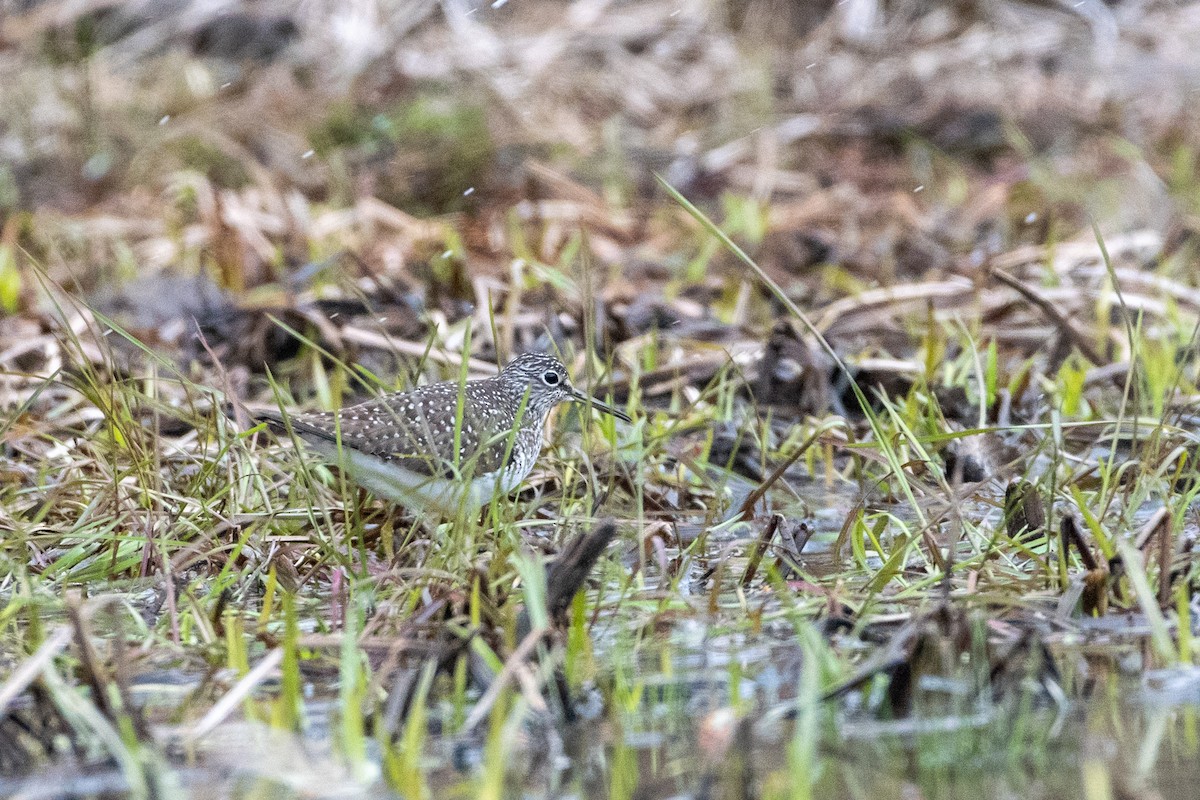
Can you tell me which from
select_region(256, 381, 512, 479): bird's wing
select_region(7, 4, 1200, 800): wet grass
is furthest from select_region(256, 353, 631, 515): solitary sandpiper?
select_region(7, 4, 1200, 800): wet grass

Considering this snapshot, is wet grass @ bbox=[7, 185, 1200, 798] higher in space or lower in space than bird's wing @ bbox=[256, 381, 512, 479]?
lower

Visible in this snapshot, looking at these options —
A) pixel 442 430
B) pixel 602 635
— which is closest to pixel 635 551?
pixel 602 635

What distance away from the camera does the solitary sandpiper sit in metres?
3.84

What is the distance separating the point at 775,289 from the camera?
3330 millimetres

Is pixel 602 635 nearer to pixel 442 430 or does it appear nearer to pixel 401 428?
pixel 401 428

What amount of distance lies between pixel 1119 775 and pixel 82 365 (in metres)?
2.76

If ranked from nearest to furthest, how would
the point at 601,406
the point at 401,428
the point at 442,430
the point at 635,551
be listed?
the point at 635,551, the point at 401,428, the point at 442,430, the point at 601,406

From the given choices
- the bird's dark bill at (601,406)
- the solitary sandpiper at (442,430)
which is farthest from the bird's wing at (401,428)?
the bird's dark bill at (601,406)

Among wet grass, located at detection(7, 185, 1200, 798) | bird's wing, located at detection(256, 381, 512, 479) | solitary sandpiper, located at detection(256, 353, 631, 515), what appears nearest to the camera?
wet grass, located at detection(7, 185, 1200, 798)

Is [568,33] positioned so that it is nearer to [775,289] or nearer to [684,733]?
[775,289]

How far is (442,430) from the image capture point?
174 inches

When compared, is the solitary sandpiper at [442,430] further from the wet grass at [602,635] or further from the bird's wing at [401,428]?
the wet grass at [602,635]

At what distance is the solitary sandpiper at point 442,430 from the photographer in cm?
384

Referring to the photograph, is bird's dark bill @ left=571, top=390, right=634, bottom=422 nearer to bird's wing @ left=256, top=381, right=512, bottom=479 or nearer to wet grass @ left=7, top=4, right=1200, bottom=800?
wet grass @ left=7, top=4, right=1200, bottom=800
